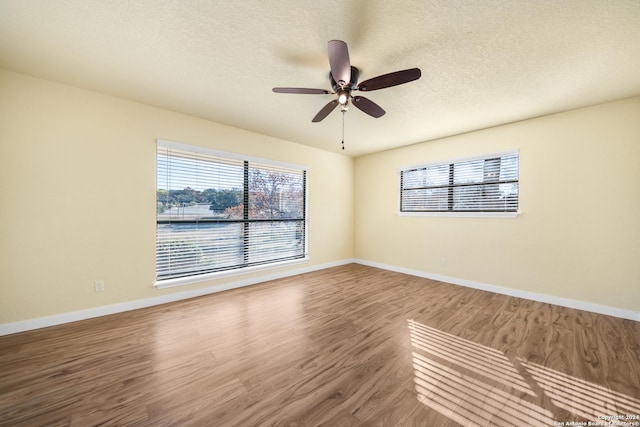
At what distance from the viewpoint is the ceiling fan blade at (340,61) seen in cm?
162

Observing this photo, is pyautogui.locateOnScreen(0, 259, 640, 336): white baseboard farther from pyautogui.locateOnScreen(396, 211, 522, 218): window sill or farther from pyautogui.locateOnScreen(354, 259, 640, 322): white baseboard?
pyautogui.locateOnScreen(396, 211, 522, 218): window sill

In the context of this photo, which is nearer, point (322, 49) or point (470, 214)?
point (322, 49)

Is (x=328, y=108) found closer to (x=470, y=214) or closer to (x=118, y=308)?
(x=470, y=214)

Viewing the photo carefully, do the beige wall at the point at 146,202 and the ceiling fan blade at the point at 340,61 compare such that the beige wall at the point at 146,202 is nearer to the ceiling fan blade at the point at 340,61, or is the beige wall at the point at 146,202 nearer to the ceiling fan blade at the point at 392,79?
the ceiling fan blade at the point at 340,61

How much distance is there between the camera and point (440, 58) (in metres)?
2.09

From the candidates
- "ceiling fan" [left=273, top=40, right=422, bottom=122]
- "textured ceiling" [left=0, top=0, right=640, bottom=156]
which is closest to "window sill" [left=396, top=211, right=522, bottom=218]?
"textured ceiling" [left=0, top=0, right=640, bottom=156]

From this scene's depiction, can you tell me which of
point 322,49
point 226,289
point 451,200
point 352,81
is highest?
point 322,49

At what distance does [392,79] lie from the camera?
1927 mm

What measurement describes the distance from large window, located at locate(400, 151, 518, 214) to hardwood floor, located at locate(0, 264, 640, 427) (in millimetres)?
1624

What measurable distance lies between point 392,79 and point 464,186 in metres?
2.97

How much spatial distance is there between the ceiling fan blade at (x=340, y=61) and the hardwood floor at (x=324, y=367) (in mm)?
2362

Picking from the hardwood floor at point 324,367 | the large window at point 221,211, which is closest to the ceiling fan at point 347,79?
the large window at point 221,211

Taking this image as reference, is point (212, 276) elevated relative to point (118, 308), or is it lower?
elevated

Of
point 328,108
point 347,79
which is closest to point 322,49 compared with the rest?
point 347,79
